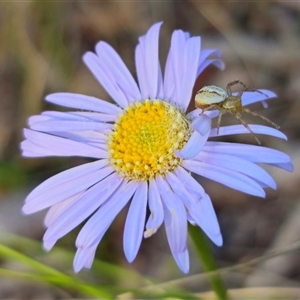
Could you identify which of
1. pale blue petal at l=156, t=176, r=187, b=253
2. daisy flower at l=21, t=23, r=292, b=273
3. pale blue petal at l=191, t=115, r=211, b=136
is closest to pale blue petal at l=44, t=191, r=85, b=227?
daisy flower at l=21, t=23, r=292, b=273

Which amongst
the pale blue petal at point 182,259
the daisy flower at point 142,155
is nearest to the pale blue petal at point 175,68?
the daisy flower at point 142,155

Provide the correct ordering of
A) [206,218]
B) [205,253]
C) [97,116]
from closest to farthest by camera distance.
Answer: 1. [206,218]
2. [205,253]
3. [97,116]

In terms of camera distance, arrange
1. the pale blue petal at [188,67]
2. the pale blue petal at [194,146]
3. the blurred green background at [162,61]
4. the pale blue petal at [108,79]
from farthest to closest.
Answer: the blurred green background at [162,61] < the pale blue petal at [108,79] < the pale blue petal at [188,67] < the pale blue petal at [194,146]

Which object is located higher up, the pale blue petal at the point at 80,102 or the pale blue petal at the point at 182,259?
the pale blue petal at the point at 80,102

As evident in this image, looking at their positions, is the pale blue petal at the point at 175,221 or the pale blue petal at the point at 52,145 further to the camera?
the pale blue petal at the point at 52,145

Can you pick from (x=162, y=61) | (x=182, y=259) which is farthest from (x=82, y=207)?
(x=162, y=61)

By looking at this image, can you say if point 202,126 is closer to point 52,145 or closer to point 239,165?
point 239,165

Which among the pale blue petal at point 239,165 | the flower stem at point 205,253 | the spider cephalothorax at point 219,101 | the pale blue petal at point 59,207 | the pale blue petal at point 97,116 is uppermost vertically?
the spider cephalothorax at point 219,101

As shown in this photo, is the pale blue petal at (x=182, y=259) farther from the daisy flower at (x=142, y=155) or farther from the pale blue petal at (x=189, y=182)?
the pale blue petal at (x=189, y=182)
